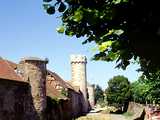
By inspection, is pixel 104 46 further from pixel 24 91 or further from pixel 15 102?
pixel 24 91

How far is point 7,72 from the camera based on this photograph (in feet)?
111

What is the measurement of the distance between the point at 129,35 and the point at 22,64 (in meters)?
30.1

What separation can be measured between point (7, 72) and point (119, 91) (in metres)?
50.8

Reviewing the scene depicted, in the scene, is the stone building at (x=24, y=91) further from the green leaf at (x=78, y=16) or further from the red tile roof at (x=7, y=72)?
the green leaf at (x=78, y=16)

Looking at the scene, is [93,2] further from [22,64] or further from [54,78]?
[54,78]

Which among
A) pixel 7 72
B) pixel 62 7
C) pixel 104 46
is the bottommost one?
pixel 104 46

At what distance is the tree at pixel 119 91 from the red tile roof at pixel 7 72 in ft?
152

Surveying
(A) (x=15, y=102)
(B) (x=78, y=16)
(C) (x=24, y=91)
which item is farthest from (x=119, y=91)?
(B) (x=78, y=16)

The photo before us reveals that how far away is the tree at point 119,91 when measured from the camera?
82000 millimetres

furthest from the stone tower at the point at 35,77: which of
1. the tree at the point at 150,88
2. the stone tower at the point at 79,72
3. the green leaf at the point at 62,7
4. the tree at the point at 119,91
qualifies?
the tree at the point at 119,91

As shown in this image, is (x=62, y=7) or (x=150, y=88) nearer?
(x=62, y=7)

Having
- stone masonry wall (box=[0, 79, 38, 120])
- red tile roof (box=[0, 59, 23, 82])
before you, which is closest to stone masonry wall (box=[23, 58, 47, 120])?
stone masonry wall (box=[0, 79, 38, 120])

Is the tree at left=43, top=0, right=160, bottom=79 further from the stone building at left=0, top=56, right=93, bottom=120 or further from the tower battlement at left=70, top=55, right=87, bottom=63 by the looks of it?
the tower battlement at left=70, top=55, right=87, bottom=63

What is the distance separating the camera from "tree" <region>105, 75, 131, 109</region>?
269ft
